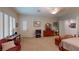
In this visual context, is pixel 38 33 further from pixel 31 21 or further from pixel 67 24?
pixel 67 24

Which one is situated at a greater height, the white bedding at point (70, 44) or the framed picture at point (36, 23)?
the framed picture at point (36, 23)

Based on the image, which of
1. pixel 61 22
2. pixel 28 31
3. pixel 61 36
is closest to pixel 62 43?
pixel 61 36

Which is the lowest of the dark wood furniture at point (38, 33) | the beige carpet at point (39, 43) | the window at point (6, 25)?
the beige carpet at point (39, 43)

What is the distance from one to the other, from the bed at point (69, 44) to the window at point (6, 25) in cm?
95

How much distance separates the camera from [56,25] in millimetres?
2055

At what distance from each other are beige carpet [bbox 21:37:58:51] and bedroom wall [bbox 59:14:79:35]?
0.93ft

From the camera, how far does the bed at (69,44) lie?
1.70 m

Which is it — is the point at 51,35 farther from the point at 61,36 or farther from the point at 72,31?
the point at 72,31

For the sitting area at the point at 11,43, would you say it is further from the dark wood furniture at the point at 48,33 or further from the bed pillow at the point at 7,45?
the dark wood furniture at the point at 48,33

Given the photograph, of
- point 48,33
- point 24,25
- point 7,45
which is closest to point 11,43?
point 7,45

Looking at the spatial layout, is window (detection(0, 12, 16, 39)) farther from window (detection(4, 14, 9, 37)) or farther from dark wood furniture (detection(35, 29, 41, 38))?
dark wood furniture (detection(35, 29, 41, 38))

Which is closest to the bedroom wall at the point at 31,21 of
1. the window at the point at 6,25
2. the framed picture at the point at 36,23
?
the framed picture at the point at 36,23

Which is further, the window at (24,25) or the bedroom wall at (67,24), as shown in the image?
the window at (24,25)

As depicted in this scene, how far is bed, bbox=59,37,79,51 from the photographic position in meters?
1.70
